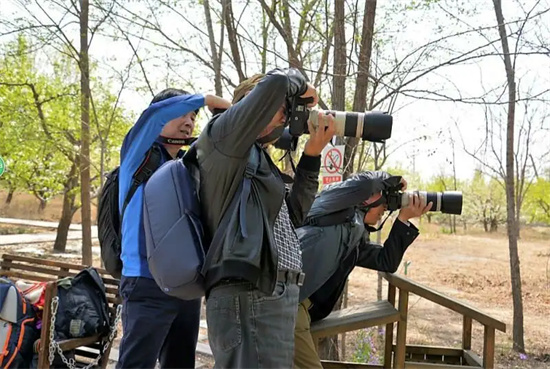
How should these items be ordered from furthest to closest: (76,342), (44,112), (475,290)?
1. (475,290)
2. (44,112)
3. (76,342)

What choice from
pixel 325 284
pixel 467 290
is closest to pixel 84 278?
pixel 325 284

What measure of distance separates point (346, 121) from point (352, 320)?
3.85ft

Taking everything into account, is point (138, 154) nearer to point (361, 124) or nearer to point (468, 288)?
point (361, 124)

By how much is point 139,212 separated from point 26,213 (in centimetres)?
2725

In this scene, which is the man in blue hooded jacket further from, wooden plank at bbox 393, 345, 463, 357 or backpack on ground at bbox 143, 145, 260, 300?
wooden plank at bbox 393, 345, 463, 357

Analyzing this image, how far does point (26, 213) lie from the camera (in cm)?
2616

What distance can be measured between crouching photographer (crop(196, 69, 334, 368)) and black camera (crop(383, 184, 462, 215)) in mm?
1088

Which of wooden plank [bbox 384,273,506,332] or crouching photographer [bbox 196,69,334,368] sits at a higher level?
crouching photographer [bbox 196,69,334,368]

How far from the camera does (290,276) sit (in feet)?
4.78

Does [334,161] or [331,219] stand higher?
[334,161]

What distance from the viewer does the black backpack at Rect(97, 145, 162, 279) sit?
196 cm

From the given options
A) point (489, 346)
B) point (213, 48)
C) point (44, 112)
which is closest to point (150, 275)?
point (489, 346)

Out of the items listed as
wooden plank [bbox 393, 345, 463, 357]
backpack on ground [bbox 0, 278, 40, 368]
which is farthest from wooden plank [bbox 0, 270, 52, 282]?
wooden plank [bbox 393, 345, 463, 357]

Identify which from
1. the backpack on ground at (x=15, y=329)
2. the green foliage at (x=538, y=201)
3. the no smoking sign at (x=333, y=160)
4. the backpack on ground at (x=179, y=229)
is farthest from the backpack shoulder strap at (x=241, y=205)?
the green foliage at (x=538, y=201)
